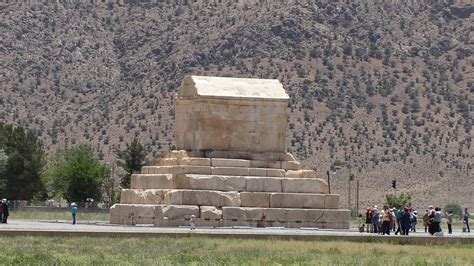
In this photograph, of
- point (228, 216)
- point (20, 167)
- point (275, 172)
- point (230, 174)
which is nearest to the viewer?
point (228, 216)

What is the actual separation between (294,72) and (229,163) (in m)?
64.5

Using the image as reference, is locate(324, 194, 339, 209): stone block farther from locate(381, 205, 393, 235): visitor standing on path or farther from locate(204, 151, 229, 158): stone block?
locate(204, 151, 229, 158): stone block

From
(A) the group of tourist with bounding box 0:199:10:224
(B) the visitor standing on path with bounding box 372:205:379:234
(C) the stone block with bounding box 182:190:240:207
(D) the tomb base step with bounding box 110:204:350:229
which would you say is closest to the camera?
(D) the tomb base step with bounding box 110:204:350:229

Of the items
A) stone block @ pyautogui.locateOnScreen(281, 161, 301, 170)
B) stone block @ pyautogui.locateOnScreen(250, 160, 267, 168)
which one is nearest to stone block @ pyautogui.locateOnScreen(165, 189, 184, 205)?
stone block @ pyautogui.locateOnScreen(250, 160, 267, 168)

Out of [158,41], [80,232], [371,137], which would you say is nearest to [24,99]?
[158,41]

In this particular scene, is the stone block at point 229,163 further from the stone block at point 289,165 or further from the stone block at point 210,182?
the stone block at point 289,165

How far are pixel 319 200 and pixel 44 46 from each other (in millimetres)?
70766

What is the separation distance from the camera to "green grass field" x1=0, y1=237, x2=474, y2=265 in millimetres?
32281

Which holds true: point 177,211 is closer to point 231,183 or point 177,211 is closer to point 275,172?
point 231,183

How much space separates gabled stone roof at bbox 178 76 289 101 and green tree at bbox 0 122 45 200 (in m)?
29.6

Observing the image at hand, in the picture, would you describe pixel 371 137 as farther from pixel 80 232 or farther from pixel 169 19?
pixel 80 232

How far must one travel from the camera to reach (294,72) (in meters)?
113

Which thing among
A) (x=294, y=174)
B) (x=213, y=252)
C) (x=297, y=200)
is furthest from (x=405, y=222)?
(x=213, y=252)

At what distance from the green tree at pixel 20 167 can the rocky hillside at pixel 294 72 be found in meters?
19.0
